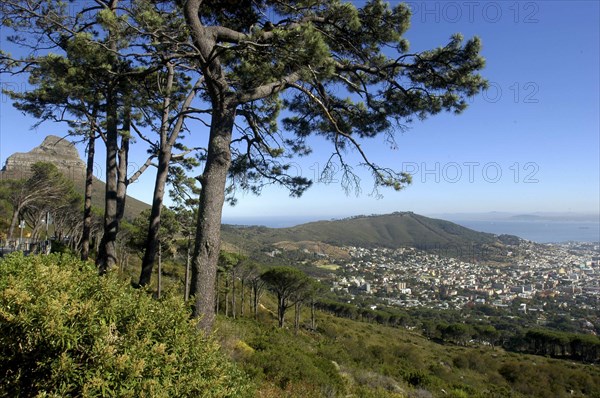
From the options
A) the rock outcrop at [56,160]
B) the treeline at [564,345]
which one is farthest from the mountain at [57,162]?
the treeline at [564,345]

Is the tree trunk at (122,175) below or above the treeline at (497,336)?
above

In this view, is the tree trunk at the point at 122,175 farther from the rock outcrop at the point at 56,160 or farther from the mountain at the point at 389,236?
the mountain at the point at 389,236

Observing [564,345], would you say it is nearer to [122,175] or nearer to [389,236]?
[122,175]

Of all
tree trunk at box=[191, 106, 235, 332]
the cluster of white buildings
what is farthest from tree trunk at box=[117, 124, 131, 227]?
the cluster of white buildings

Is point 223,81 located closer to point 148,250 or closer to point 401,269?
point 148,250

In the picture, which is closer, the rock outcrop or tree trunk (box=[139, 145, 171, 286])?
tree trunk (box=[139, 145, 171, 286])

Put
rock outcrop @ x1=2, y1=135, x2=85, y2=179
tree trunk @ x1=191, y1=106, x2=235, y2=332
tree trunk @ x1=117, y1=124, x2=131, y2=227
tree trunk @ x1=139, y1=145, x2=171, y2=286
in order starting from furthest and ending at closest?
rock outcrop @ x1=2, y1=135, x2=85, y2=179 → tree trunk @ x1=117, y1=124, x2=131, y2=227 → tree trunk @ x1=139, y1=145, x2=171, y2=286 → tree trunk @ x1=191, y1=106, x2=235, y2=332

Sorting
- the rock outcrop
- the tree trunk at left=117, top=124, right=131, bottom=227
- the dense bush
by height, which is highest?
the rock outcrop

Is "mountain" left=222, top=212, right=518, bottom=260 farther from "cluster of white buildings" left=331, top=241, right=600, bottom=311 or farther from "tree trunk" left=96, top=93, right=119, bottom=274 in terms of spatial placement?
"tree trunk" left=96, top=93, right=119, bottom=274
